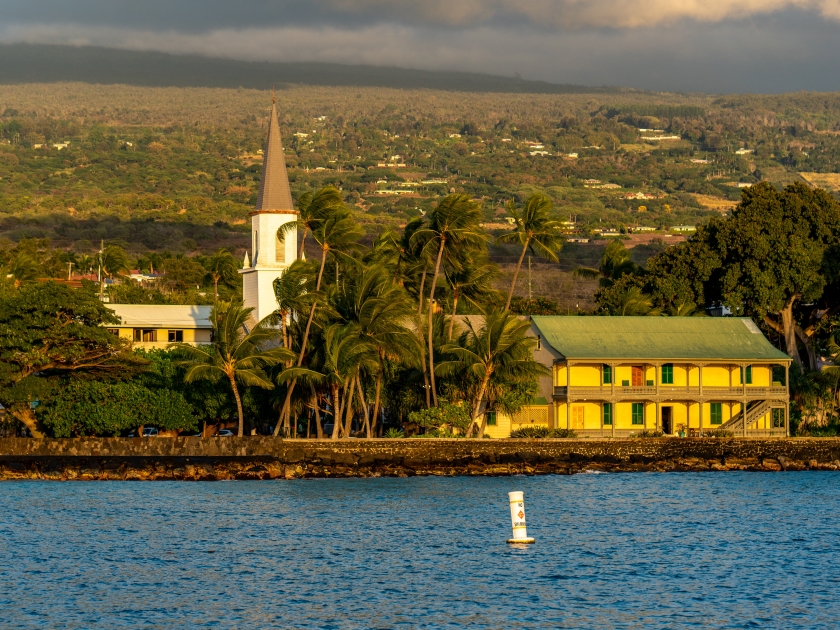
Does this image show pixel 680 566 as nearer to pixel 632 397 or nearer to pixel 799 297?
pixel 632 397

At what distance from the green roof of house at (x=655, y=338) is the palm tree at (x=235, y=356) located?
13.7 meters

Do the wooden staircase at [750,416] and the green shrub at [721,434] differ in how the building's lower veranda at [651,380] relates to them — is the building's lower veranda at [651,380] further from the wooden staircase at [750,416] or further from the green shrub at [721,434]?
the green shrub at [721,434]

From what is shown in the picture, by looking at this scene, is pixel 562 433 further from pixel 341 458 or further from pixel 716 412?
pixel 341 458

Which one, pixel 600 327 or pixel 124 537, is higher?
pixel 600 327

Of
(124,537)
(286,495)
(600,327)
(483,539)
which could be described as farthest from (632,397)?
(124,537)

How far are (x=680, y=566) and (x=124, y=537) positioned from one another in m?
15.6

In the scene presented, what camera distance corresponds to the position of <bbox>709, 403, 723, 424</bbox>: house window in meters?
64.4

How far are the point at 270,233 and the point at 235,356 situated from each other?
14004 millimetres

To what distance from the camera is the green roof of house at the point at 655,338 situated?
202ft

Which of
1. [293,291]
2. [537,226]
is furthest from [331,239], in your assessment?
[537,226]

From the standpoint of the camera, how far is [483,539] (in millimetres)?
36562

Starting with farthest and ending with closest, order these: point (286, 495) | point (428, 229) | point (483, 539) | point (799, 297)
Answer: point (799, 297)
point (428, 229)
point (286, 495)
point (483, 539)

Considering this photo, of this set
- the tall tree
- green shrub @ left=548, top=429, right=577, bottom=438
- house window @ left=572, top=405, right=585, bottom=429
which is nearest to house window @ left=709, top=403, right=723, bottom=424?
house window @ left=572, top=405, right=585, bottom=429

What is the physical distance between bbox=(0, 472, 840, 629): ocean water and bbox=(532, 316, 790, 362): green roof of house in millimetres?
11082
